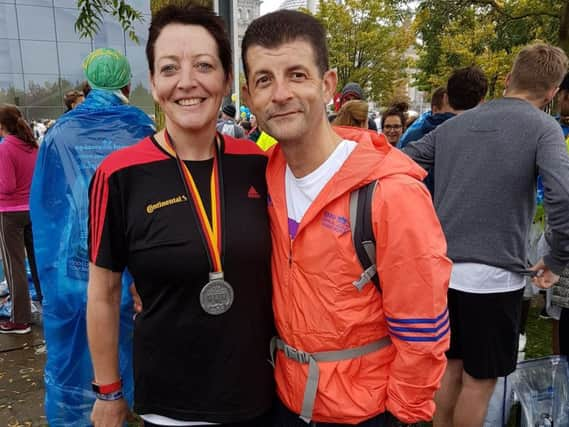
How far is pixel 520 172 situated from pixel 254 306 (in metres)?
1.46

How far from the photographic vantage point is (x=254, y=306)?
5.05ft

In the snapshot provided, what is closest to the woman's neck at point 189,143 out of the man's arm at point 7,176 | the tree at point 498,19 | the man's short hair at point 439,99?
the man's short hair at point 439,99

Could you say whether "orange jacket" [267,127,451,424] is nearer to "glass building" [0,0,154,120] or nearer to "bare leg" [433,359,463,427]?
"bare leg" [433,359,463,427]

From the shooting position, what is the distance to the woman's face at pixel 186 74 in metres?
1.55

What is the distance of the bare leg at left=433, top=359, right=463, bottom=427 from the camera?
254cm

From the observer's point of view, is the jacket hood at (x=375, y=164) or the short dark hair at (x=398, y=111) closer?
the jacket hood at (x=375, y=164)

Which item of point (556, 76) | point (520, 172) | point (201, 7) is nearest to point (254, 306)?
point (201, 7)

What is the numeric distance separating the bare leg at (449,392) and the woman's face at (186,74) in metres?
1.91

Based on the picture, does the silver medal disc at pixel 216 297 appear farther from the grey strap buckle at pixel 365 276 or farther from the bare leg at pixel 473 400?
the bare leg at pixel 473 400

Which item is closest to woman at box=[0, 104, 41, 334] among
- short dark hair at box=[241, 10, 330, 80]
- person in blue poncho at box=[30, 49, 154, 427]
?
person in blue poncho at box=[30, 49, 154, 427]

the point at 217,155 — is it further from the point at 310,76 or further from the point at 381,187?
the point at 381,187

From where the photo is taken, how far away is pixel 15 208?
4480 mm

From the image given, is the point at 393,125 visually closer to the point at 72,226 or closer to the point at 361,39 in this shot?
the point at 72,226

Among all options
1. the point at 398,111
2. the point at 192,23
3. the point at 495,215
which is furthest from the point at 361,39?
the point at 192,23
